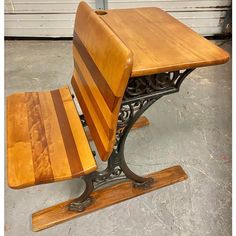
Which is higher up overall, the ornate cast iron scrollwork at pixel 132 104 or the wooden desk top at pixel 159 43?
the wooden desk top at pixel 159 43

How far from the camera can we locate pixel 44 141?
1194mm

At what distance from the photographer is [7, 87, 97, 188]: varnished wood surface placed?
3.44 ft

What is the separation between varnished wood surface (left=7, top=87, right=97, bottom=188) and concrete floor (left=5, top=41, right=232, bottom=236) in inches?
A: 18.6

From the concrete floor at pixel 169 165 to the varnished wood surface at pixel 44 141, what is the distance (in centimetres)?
47

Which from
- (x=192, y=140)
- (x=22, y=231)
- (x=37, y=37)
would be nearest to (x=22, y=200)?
(x=22, y=231)

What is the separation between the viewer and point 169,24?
1337 mm

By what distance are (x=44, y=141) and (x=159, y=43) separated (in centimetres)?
69

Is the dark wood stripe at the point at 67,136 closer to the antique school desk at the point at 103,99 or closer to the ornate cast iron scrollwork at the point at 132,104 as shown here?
the antique school desk at the point at 103,99

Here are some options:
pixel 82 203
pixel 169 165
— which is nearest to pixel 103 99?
pixel 82 203

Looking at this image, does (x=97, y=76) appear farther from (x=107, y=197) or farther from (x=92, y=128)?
(x=107, y=197)

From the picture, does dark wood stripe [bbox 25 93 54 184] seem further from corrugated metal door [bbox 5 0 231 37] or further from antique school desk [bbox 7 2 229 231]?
corrugated metal door [bbox 5 0 231 37]

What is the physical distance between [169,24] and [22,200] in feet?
4.22

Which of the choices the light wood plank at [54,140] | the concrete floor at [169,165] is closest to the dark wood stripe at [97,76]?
the light wood plank at [54,140]

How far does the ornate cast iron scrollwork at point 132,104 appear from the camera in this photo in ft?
3.61
